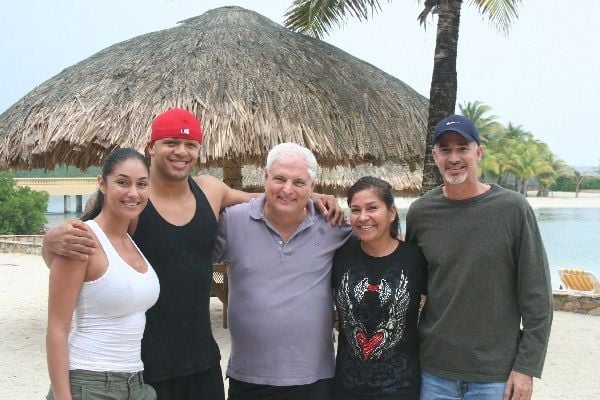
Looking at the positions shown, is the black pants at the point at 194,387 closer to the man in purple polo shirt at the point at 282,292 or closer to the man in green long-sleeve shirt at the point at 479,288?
the man in purple polo shirt at the point at 282,292

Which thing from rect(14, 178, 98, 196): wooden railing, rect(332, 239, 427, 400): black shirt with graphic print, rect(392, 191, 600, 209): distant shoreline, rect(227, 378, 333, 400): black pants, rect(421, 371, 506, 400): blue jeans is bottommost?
rect(392, 191, 600, 209): distant shoreline

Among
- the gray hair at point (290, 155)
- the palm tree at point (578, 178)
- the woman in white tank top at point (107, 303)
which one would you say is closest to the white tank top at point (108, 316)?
the woman in white tank top at point (107, 303)

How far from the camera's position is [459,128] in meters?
2.75

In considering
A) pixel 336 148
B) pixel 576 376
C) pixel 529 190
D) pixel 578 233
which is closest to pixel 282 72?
pixel 336 148

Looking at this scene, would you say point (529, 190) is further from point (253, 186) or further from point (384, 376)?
point (384, 376)

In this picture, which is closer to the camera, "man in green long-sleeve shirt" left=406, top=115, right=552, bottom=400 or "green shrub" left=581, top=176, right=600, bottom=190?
"man in green long-sleeve shirt" left=406, top=115, right=552, bottom=400

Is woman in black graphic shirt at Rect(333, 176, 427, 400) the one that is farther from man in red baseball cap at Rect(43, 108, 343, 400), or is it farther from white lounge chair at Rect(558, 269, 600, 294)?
white lounge chair at Rect(558, 269, 600, 294)

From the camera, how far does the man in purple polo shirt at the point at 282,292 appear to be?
9.49 feet

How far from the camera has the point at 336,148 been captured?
7.49m

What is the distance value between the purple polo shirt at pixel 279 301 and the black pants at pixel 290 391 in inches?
1.1

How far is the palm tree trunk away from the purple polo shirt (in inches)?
197

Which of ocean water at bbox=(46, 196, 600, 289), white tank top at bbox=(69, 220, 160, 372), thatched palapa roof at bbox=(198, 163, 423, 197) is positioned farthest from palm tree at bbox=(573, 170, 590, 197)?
white tank top at bbox=(69, 220, 160, 372)

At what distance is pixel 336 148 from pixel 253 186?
5108 mm

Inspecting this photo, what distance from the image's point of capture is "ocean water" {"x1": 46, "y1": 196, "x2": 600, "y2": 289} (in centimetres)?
2567
